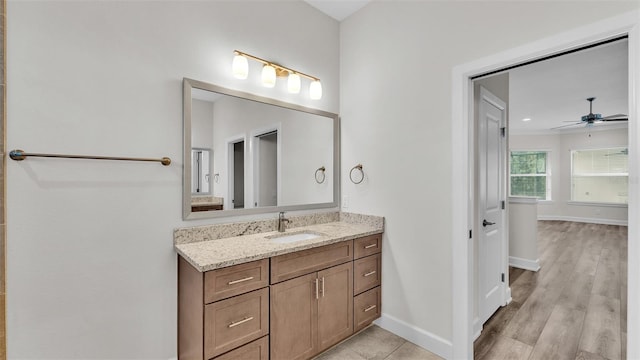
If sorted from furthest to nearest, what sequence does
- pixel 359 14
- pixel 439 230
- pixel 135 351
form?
pixel 359 14 < pixel 439 230 < pixel 135 351

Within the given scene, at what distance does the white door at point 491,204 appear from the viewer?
2.39 meters

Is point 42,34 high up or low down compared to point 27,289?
up

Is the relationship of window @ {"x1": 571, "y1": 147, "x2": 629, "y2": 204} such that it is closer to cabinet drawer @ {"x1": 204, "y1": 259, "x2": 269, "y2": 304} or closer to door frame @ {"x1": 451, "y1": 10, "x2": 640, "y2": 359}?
door frame @ {"x1": 451, "y1": 10, "x2": 640, "y2": 359}

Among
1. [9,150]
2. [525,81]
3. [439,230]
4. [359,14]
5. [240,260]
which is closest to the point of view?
[9,150]

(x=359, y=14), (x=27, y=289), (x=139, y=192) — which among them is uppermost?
(x=359, y=14)

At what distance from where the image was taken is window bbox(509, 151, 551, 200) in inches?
331

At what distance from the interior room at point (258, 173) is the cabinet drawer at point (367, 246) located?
25 millimetres

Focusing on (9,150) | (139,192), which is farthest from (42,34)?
(139,192)

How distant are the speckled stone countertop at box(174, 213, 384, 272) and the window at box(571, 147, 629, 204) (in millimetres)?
8552

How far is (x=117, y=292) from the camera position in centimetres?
161

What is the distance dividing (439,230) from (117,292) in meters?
2.10

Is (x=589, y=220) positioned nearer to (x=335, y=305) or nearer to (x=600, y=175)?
(x=600, y=175)

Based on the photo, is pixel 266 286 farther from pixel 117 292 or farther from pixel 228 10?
pixel 228 10

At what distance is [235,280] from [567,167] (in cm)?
992
